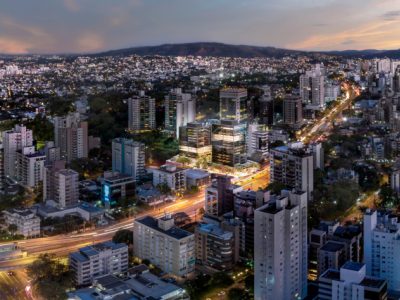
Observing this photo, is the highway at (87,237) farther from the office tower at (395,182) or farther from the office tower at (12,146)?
the office tower at (12,146)

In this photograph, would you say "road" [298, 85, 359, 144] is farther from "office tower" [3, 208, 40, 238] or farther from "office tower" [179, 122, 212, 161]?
"office tower" [3, 208, 40, 238]

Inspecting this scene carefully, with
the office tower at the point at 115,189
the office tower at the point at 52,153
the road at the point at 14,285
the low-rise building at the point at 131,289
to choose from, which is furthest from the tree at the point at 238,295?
the office tower at the point at 52,153

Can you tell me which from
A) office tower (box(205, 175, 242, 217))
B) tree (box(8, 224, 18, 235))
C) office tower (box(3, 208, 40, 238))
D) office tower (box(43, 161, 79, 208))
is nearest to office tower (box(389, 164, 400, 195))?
office tower (box(205, 175, 242, 217))

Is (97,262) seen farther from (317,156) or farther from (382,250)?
(317,156)

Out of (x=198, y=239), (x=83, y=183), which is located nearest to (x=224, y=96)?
(x=83, y=183)

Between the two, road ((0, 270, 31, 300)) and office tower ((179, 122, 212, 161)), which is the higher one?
office tower ((179, 122, 212, 161))
